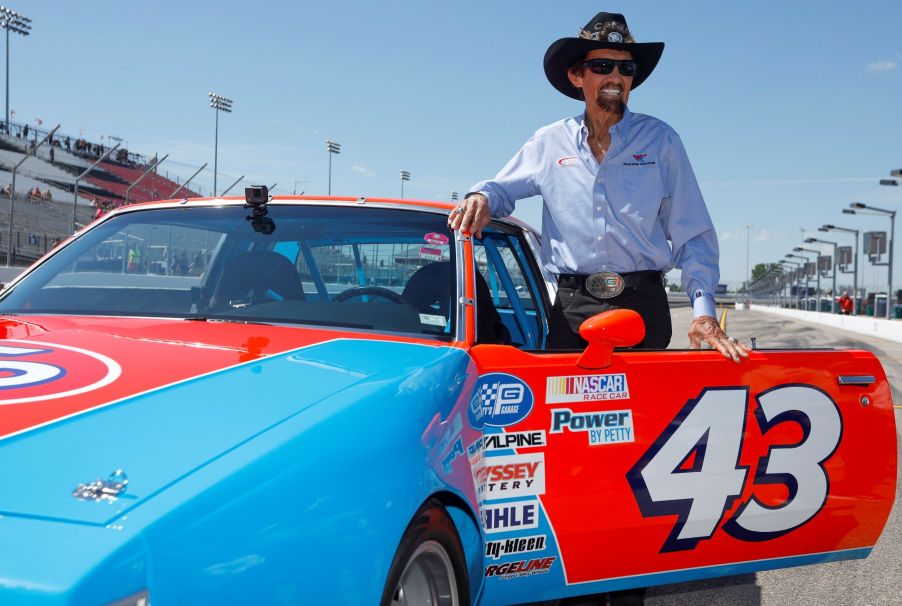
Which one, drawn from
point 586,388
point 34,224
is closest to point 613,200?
point 586,388

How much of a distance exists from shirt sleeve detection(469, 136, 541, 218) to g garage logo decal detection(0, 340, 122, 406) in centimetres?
159

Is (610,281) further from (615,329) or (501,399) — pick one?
(501,399)

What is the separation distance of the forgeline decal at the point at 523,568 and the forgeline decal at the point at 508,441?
34cm

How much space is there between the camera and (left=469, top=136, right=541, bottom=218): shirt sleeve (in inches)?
129

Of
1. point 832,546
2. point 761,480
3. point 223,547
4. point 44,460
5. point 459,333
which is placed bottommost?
point 832,546

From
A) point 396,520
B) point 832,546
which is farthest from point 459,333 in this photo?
point 832,546

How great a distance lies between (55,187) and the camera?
47.7 metres

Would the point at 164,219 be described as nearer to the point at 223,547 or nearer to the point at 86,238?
the point at 86,238

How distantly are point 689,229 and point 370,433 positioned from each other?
1.85 meters

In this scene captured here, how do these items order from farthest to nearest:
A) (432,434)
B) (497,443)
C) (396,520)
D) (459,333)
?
(459,333) → (497,443) → (432,434) → (396,520)

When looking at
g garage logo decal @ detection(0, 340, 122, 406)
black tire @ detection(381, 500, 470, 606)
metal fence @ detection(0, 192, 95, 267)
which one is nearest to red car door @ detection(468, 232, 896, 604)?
black tire @ detection(381, 500, 470, 606)

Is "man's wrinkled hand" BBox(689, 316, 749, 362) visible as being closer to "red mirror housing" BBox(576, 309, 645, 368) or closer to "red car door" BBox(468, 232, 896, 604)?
"red car door" BBox(468, 232, 896, 604)

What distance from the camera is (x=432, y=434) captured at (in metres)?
2.04

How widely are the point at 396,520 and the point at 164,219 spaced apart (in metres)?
1.99
